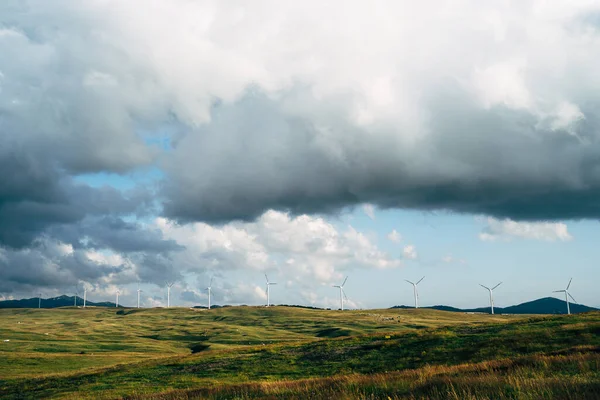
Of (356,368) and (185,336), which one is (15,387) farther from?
(185,336)

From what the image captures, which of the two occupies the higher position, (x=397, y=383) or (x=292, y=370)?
(x=397, y=383)

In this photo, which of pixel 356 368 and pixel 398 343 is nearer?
pixel 356 368

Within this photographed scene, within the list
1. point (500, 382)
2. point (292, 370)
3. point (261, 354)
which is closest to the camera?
point (500, 382)

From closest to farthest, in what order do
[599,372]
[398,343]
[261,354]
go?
[599,372] → [398,343] → [261,354]

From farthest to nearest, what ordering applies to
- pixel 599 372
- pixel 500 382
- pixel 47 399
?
pixel 47 399
pixel 599 372
pixel 500 382

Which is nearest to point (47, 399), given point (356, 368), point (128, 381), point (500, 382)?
point (128, 381)

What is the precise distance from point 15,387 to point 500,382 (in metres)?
66.9

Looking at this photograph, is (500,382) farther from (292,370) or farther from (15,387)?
(15,387)

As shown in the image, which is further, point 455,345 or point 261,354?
point 261,354

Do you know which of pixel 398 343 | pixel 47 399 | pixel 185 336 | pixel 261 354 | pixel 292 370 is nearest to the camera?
pixel 47 399

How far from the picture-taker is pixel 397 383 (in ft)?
70.4

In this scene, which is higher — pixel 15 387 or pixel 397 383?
pixel 397 383

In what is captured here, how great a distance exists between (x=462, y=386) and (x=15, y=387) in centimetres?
6589

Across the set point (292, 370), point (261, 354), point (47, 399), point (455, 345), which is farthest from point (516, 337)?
point (47, 399)
